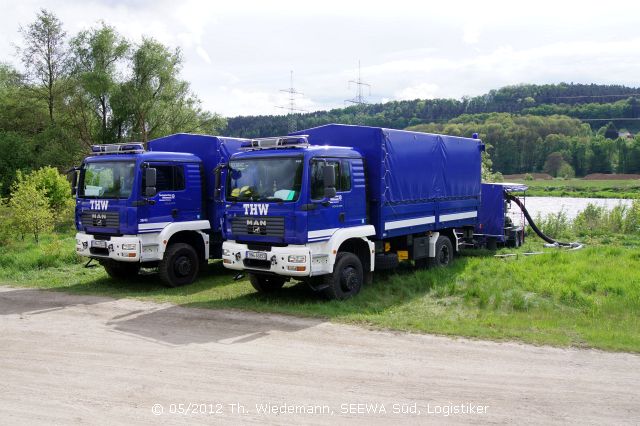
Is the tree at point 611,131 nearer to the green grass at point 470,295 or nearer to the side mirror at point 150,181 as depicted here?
the green grass at point 470,295

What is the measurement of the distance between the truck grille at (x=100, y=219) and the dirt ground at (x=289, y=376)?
2.82 m

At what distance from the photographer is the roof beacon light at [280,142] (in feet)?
32.6

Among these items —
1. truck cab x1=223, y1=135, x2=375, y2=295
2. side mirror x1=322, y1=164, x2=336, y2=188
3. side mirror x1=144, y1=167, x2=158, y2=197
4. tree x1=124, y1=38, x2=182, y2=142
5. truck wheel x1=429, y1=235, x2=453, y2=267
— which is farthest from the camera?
tree x1=124, y1=38, x2=182, y2=142

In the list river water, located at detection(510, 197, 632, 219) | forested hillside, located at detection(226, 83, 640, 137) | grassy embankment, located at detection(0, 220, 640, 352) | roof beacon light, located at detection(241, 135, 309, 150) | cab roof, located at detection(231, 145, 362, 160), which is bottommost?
grassy embankment, located at detection(0, 220, 640, 352)

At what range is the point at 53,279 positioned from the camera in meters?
13.1

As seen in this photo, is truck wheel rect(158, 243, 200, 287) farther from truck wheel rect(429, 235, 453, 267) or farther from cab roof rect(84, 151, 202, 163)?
truck wheel rect(429, 235, 453, 267)

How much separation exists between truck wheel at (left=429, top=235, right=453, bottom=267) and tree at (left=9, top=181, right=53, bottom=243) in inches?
456

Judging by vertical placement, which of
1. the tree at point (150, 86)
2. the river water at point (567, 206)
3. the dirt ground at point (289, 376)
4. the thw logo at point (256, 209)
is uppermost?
the tree at point (150, 86)

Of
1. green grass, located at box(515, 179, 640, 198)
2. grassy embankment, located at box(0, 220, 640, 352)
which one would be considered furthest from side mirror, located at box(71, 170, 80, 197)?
green grass, located at box(515, 179, 640, 198)

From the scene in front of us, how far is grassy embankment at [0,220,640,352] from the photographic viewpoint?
8453mm

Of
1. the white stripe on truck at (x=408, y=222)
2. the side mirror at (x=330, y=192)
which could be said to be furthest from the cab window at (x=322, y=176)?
the white stripe on truck at (x=408, y=222)

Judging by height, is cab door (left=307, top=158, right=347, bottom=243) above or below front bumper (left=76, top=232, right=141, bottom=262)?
above

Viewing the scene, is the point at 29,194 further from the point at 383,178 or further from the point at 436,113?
the point at 436,113

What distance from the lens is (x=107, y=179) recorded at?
1166cm
